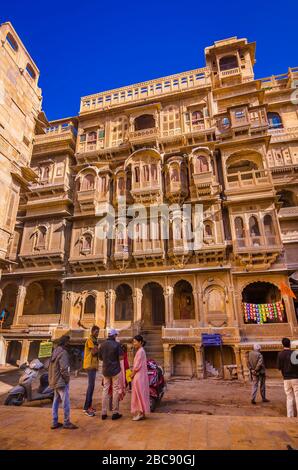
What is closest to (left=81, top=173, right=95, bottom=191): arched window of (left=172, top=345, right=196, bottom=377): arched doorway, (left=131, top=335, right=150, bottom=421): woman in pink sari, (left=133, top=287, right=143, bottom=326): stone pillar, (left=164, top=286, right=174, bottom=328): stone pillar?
(left=133, top=287, right=143, bottom=326): stone pillar

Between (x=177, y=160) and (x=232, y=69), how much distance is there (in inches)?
471

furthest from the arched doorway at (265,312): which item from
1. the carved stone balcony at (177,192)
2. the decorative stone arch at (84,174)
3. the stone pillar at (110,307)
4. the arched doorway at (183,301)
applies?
the decorative stone arch at (84,174)

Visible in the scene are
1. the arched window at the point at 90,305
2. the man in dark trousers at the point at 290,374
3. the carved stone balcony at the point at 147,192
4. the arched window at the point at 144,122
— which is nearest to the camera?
the man in dark trousers at the point at 290,374

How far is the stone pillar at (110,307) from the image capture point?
57.8 feet

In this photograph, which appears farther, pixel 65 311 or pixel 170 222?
pixel 65 311

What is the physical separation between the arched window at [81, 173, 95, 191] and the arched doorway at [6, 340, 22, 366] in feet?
43.1

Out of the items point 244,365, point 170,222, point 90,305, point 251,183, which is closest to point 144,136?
point 170,222

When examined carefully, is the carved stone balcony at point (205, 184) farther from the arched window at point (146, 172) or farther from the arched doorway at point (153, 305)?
the arched doorway at point (153, 305)

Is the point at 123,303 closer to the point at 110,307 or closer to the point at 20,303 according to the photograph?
the point at 110,307

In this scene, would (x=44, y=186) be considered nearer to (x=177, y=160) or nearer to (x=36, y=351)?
(x=177, y=160)

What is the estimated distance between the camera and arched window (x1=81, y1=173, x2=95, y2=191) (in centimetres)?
2108

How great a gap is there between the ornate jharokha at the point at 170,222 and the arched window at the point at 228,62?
401mm

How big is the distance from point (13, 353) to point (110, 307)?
29.5 feet

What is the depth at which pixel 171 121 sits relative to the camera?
21.7m
